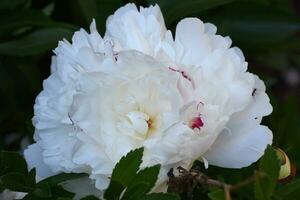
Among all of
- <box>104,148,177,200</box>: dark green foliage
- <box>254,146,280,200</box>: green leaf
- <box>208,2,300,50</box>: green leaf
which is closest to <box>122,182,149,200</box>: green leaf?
<box>104,148,177,200</box>: dark green foliage

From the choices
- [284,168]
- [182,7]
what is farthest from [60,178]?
[182,7]

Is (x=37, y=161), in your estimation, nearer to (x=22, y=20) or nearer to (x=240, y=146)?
(x=240, y=146)

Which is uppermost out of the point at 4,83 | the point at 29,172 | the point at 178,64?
the point at 178,64

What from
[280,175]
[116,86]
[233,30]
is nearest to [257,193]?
[280,175]

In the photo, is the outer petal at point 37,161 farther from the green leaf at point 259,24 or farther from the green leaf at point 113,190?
the green leaf at point 259,24

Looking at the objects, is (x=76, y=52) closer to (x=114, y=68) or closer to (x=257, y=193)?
(x=114, y=68)

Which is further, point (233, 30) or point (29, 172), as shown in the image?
point (233, 30)

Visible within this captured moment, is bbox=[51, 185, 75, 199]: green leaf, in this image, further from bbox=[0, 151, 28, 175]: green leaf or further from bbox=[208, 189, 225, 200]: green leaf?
bbox=[208, 189, 225, 200]: green leaf
